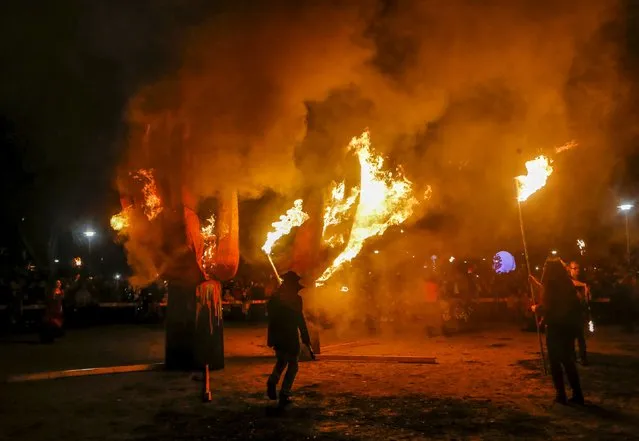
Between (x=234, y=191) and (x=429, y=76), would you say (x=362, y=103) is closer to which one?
(x=429, y=76)

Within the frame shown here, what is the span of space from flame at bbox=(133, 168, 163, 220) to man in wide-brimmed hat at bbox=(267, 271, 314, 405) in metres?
3.65

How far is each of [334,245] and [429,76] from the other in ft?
12.4

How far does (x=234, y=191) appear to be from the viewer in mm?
10672

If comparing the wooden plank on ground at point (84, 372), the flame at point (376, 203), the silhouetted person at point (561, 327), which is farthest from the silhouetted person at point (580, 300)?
the wooden plank on ground at point (84, 372)

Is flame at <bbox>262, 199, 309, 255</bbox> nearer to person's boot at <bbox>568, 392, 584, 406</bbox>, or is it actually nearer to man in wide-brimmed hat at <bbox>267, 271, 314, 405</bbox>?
man in wide-brimmed hat at <bbox>267, 271, 314, 405</bbox>

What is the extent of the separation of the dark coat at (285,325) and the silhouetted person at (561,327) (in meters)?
3.08

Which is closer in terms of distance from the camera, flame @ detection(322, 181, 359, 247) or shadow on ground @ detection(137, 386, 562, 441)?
shadow on ground @ detection(137, 386, 562, 441)

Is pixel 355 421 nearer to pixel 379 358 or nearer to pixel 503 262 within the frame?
pixel 379 358

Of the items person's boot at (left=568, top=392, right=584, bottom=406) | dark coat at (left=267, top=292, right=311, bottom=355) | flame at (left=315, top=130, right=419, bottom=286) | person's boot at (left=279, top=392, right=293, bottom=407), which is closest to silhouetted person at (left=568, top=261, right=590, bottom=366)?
person's boot at (left=568, top=392, right=584, bottom=406)

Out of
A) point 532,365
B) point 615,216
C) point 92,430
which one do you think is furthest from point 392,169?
point 615,216

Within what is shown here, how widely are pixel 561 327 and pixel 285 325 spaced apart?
11.3ft

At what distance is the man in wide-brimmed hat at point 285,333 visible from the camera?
7234 millimetres

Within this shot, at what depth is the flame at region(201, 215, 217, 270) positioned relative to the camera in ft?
33.8

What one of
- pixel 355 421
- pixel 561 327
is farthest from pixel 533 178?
pixel 355 421
